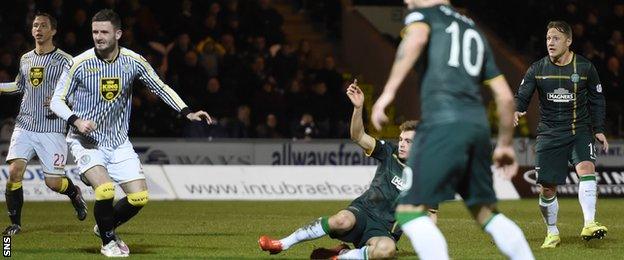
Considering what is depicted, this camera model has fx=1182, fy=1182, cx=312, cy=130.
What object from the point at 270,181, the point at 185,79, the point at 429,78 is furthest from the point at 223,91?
the point at 429,78

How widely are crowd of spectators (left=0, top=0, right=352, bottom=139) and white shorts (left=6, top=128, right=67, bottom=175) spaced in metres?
7.20

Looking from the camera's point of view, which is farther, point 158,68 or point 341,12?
point 341,12

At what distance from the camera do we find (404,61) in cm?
720

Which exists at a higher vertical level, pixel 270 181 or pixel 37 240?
pixel 37 240

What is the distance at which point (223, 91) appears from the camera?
2306cm

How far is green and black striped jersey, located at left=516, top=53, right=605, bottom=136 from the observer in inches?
498

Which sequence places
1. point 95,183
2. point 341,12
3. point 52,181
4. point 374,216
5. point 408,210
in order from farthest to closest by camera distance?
point 341,12 → point 52,181 → point 95,183 → point 374,216 → point 408,210

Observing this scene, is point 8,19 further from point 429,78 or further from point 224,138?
point 429,78

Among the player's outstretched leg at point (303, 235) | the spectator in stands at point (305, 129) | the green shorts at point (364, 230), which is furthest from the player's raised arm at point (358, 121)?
the spectator in stands at point (305, 129)

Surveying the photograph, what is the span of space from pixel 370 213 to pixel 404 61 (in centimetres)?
320

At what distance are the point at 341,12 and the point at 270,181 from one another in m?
8.96

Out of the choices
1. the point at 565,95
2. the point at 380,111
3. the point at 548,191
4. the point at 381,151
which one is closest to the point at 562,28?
the point at 565,95

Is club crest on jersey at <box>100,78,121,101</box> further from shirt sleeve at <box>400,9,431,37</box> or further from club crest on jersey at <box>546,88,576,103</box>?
club crest on jersey at <box>546,88,576,103</box>
